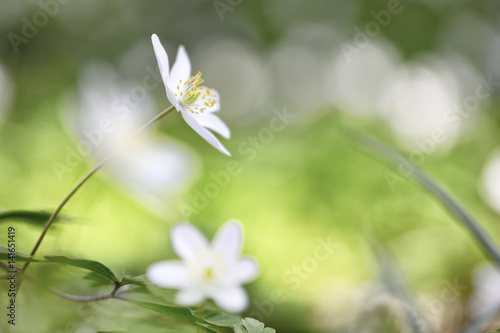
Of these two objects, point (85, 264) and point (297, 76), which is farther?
point (297, 76)

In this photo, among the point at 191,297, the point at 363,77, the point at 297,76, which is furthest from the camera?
the point at 297,76

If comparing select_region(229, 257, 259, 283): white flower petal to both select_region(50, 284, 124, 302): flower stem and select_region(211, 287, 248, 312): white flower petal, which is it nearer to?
select_region(211, 287, 248, 312): white flower petal

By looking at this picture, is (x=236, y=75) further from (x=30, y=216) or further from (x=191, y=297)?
(x=30, y=216)

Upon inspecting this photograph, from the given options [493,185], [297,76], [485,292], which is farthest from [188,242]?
[297,76]

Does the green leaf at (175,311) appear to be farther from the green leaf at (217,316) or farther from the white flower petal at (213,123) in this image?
the white flower petal at (213,123)

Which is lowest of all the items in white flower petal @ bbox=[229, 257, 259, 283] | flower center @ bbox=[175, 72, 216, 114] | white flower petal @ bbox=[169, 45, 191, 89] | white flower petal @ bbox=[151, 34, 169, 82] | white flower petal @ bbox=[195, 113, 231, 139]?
white flower petal @ bbox=[229, 257, 259, 283]

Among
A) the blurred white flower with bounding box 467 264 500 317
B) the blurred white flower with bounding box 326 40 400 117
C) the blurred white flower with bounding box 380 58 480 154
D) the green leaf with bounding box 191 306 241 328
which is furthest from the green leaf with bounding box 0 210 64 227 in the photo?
the blurred white flower with bounding box 326 40 400 117

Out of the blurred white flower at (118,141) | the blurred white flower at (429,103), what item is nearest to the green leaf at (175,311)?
the blurred white flower at (118,141)
